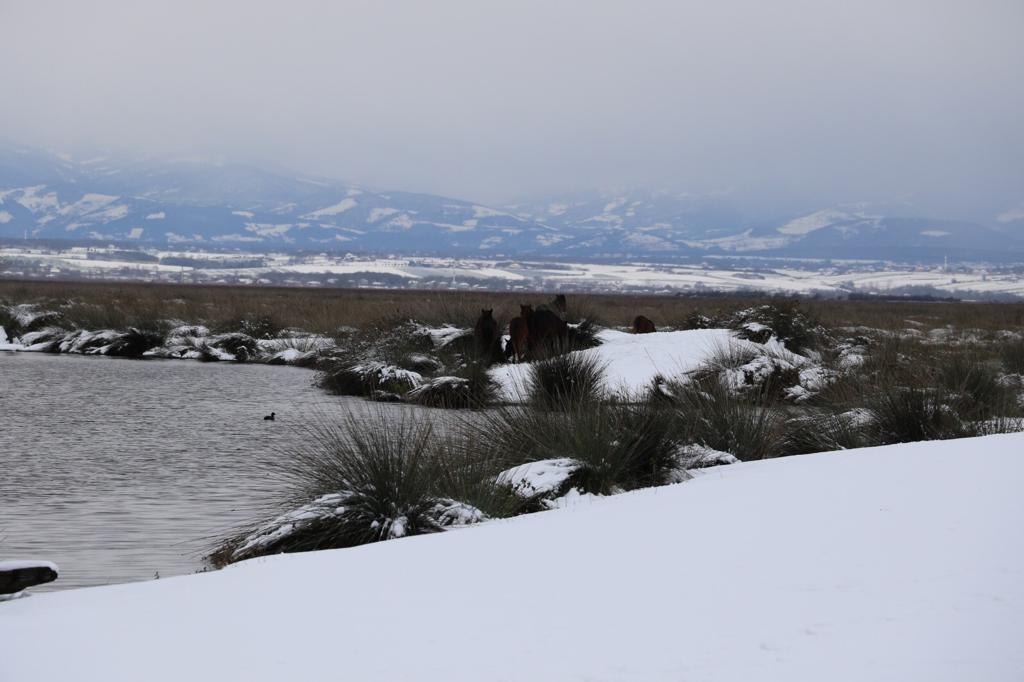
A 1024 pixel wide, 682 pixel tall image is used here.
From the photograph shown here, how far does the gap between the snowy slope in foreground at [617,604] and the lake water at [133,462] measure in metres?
2.55

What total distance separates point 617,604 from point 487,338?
53.0 ft

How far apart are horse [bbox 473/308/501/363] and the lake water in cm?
277

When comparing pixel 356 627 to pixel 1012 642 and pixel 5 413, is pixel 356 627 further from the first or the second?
pixel 5 413

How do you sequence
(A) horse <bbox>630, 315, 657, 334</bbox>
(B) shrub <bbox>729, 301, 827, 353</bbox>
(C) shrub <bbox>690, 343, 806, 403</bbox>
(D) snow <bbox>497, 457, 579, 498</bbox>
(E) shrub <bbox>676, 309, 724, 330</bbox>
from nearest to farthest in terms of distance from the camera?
(D) snow <bbox>497, 457, 579, 498</bbox> → (C) shrub <bbox>690, 343, 806, 403</bbox> → (B) shrub <bbox>729, 301, 827, 353</bbox> → (A) horse <bbox>630, 315, 657, 334</bbox> → (E) shrub <bbox>676, 309, 724, 330</bbox>

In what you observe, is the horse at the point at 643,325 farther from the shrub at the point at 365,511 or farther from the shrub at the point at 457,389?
the shrub at the point at 365,511

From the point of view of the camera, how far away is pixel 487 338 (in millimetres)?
21312

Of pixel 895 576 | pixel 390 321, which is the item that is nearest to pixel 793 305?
pixel 390 321

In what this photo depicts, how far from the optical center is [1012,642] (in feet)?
14.8

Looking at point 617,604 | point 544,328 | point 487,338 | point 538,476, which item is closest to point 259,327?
point 487,338

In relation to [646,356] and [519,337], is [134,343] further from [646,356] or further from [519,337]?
[646,356]

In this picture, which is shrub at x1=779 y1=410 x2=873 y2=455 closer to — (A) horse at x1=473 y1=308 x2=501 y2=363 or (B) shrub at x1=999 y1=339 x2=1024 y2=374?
(B) shrub at x1=999 y1=339 x2=1024 y2=374

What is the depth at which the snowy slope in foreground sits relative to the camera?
449 centimetres

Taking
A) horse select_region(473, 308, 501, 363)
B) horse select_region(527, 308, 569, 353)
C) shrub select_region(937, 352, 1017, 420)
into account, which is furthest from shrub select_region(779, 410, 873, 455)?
horse select_region(473, 308, 501, 363)

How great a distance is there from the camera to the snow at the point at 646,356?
18.2 meters
